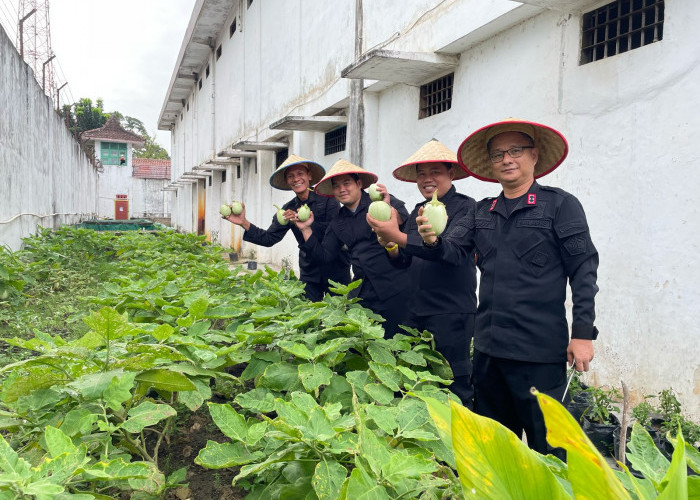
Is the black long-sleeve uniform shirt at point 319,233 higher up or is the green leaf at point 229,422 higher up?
the black long-sleeve uniform shirt at point 319,233

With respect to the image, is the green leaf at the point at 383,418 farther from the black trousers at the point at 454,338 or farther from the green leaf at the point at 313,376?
the black trousers at the point at 454,338

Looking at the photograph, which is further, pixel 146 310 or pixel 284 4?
pixel 284 4

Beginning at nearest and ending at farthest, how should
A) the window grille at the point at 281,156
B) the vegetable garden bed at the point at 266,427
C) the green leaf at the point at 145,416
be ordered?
the vegetable garden bed at the point at 266,427 < the green leaf at the point at 145,416 < the window grille at the point at 281,156

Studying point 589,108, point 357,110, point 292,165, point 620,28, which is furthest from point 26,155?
point 620,28

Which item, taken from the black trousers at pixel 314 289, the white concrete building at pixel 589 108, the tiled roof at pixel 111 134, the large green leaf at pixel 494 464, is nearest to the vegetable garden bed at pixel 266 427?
the large green leaf at pixel 494 464

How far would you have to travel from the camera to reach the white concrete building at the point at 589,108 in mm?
3473

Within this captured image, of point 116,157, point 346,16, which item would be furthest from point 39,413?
point 116,157

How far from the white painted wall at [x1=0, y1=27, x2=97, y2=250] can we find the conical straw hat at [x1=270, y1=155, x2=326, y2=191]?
4922mm

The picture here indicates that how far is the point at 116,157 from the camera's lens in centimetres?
3528

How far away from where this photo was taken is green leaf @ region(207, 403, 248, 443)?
4.26ft

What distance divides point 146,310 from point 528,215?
1880 mm

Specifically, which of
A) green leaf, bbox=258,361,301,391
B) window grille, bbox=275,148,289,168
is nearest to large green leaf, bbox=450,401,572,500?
green leaf, bbox=258,361,301,391

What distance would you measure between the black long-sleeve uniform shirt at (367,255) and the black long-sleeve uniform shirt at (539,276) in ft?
3.59

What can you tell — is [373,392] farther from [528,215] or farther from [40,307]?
[40,307]
